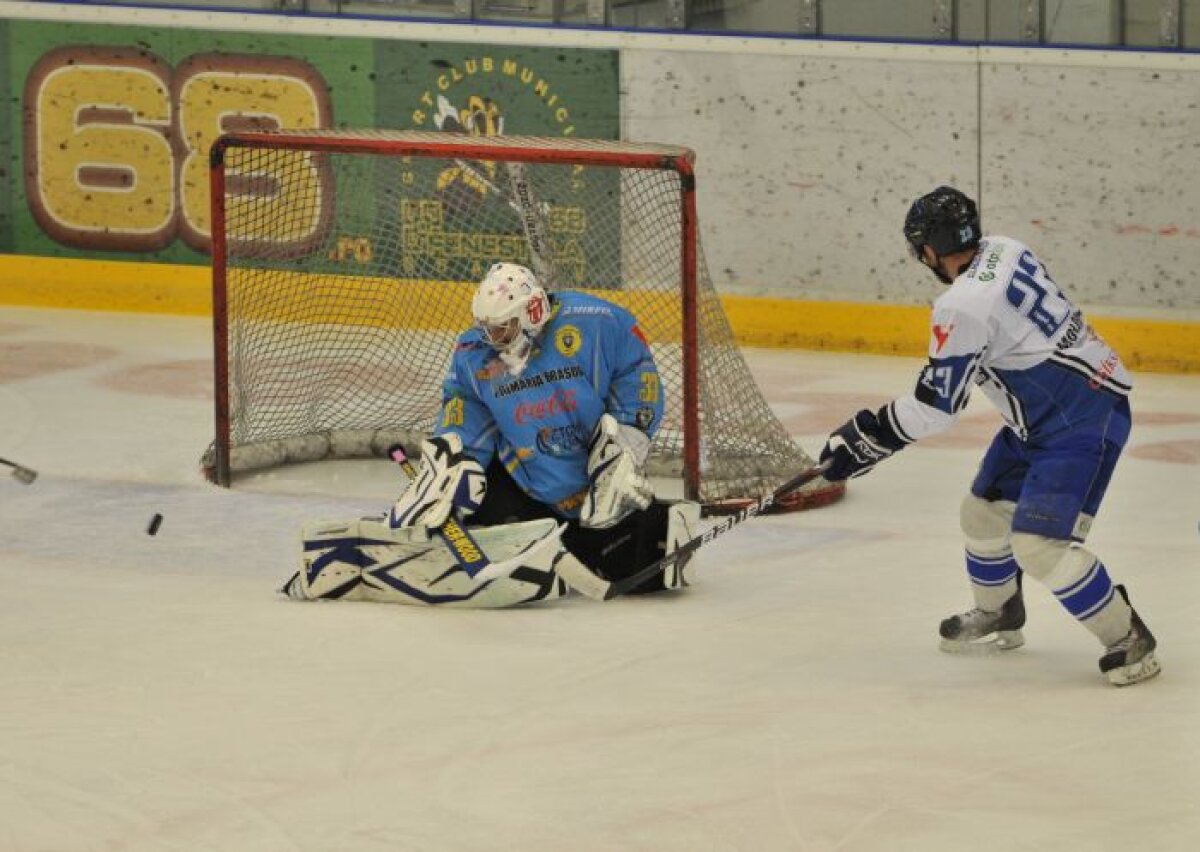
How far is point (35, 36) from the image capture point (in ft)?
33.7

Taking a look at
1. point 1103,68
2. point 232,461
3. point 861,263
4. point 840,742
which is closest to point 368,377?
point 232,461

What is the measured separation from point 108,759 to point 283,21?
5.51 meters

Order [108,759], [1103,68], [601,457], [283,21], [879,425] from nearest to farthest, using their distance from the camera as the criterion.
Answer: [108,759]
[879,425]
[601,457]
[1103,68]
[283,21]

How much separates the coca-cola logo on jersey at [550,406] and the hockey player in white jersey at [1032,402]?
0.88 metres

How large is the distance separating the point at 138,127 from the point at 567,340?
15.1ft

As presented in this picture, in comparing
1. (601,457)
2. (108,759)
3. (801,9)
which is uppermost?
(801,9)

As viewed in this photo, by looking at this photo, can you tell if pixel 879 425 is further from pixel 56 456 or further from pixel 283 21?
pixel 283 21

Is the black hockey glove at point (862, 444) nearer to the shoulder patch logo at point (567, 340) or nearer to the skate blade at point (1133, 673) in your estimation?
the skate blade at point (1133, 673)

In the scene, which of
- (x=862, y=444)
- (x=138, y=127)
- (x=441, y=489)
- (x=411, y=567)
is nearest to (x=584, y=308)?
(x=441, y=489)

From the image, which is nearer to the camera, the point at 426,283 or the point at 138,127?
the point at 426,283

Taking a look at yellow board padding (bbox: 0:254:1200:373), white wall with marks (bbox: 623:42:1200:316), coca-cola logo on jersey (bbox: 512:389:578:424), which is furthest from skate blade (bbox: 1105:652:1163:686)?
white wall with marks (bbox: 623:42:1200:316)

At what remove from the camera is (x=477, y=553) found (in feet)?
19.4

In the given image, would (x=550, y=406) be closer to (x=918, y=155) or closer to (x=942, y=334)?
(x=942, y=334)

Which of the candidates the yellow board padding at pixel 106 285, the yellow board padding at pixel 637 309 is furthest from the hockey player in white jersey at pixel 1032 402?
the yellow board padding at pixel 106 285
